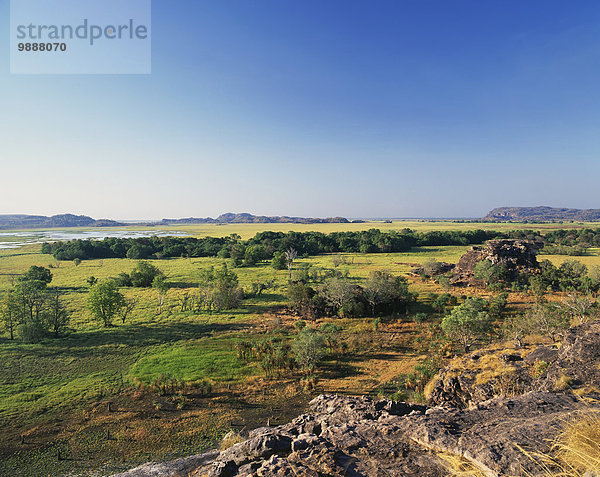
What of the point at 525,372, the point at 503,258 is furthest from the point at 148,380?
the point at 503,258

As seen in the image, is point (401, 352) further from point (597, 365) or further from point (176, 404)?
point (176, 404)

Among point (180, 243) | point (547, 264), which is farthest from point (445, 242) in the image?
point (180, 243)

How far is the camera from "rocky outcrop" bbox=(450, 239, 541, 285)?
51.4m

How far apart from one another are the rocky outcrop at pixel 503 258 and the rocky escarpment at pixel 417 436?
146 feet

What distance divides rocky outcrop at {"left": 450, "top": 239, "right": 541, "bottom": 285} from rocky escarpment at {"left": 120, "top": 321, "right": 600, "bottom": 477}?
44.4 meters

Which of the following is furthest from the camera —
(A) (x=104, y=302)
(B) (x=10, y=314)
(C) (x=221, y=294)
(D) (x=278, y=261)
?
(D) (x=278, y=261)

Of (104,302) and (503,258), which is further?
(503,258)

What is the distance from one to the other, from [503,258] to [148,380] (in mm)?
59901

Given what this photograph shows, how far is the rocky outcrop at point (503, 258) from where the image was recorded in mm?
51406

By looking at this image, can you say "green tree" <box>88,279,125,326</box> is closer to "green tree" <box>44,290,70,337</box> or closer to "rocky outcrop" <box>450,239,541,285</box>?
"green tree" <box>44,290,70,337</box>

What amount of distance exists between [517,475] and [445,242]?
13456cm

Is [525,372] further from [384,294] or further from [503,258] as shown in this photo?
[503,258]

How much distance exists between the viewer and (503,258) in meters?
52.1

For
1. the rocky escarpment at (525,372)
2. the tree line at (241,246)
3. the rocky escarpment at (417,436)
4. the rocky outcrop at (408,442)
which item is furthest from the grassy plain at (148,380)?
the tree line at (241,246)
